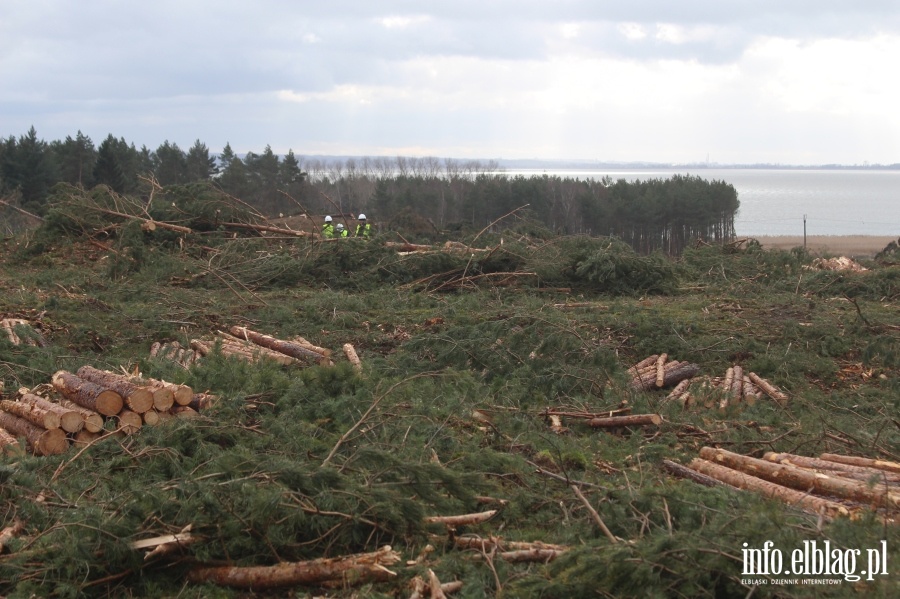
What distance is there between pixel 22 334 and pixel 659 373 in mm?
6775

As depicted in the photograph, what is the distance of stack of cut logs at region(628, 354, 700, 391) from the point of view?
9016 mm

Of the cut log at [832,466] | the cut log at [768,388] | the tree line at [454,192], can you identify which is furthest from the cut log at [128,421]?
the tree line at [454,192]

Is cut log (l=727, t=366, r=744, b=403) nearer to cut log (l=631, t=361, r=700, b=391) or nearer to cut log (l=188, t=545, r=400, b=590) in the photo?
cut log (l=631, t=361, r=700, b=391)

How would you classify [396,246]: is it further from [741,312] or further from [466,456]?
[466,456]

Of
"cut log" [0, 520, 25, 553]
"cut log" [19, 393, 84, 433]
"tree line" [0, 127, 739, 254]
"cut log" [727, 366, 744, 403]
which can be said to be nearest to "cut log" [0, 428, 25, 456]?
"cut log" [19, 393, 84, 433]

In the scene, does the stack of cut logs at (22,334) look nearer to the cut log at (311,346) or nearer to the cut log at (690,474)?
the cut log at (311,346)

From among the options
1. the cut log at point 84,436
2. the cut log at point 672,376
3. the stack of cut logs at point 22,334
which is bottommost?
the cut log at point 672,376

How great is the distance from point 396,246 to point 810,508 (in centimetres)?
1247

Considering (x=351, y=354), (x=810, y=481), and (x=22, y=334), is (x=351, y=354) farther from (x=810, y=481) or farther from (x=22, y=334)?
(x=810, y=481)

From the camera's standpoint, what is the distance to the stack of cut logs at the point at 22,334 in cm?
891

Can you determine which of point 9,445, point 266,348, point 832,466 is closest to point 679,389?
point 832,466

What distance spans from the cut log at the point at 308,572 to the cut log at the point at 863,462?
328 cm

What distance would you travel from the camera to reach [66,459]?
5.92m

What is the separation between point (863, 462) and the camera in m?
5.63
